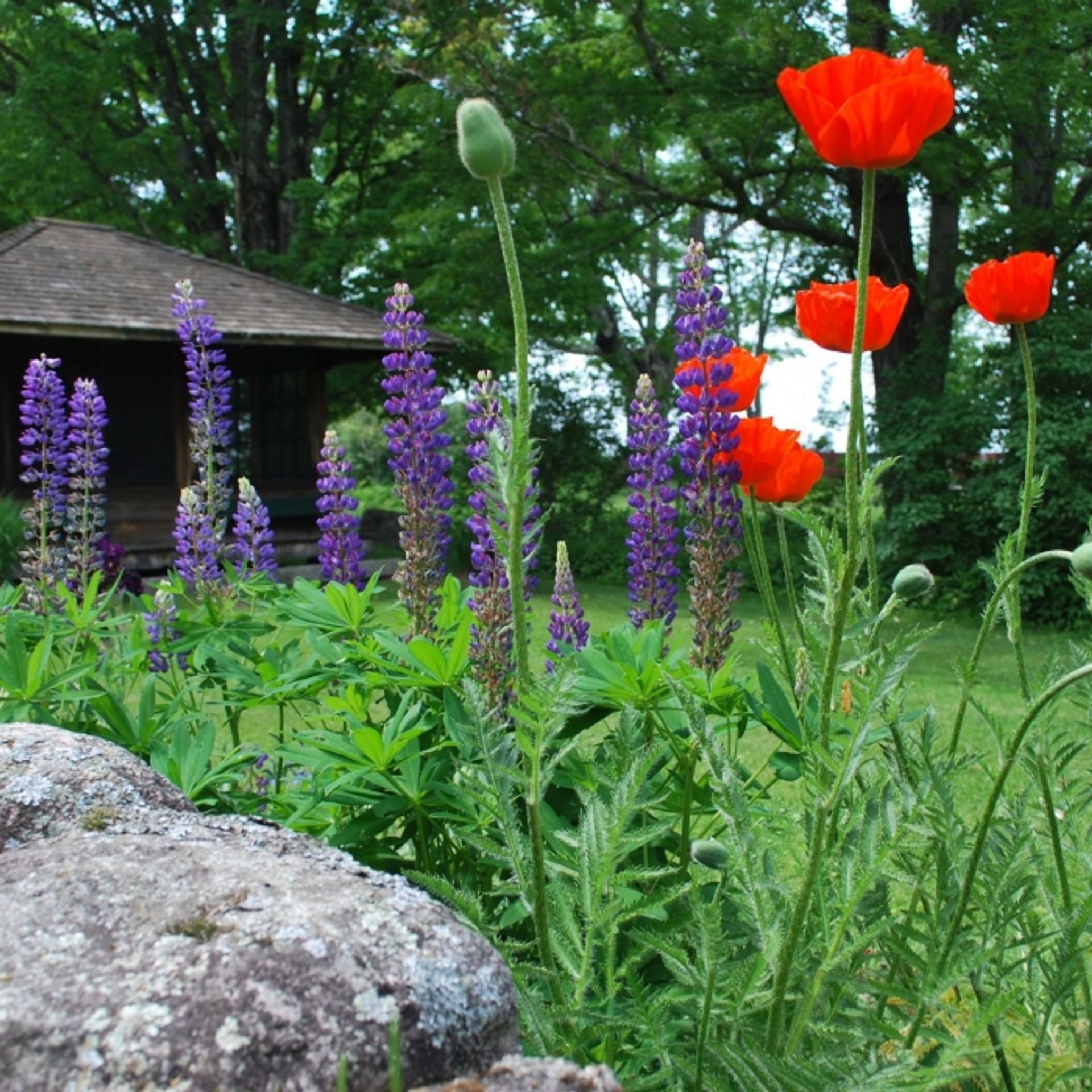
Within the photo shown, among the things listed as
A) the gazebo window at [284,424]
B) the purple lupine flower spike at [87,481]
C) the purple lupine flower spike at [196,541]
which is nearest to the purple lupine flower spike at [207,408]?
the purple lupine flower spike at [196,541]

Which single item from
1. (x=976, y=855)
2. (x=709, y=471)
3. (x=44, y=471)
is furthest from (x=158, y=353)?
(x=976, y=855)

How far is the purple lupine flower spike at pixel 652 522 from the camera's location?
2.53m

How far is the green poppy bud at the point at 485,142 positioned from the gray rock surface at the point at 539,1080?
0.91m

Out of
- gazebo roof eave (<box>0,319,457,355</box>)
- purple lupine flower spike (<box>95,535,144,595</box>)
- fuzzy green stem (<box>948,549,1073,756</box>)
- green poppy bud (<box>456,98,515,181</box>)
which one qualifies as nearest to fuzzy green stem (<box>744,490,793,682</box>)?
fuzzy green stem (<box>948,549,1073,756</box>)

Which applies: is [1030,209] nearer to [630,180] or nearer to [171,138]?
[630,180]

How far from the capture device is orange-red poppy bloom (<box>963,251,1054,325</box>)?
2.20 metres

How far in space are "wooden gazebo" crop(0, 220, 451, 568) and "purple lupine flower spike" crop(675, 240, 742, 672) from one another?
1266 cm

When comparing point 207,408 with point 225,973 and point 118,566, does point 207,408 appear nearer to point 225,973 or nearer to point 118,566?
point 118,566

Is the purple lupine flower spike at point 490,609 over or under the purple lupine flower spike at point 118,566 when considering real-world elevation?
over

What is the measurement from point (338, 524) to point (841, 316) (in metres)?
1.54

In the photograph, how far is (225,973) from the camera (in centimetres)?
107

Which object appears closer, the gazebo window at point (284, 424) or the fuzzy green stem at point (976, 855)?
the fuzzy green stem at point (976, 855)

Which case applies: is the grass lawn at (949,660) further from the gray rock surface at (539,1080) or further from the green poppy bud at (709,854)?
the gray rock surface at (539,1080)

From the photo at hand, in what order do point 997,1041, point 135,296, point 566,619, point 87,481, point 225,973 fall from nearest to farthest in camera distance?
1. point 225,973
2. point 997,1041
3. point 566,619
4. point 87,481
5. point 135,296
